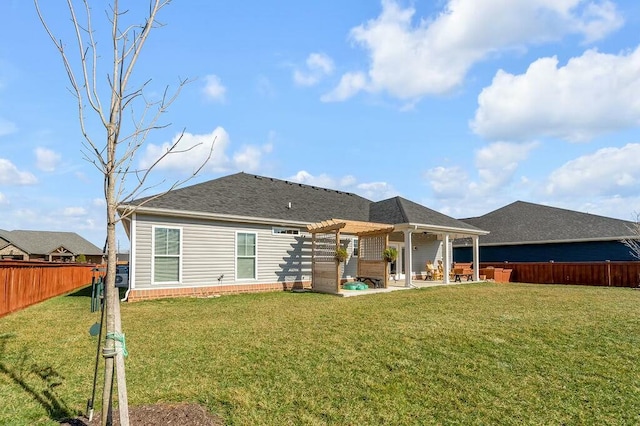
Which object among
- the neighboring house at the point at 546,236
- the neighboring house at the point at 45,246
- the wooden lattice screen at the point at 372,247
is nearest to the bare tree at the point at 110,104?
the wooden lattice screen at the point at 372,247

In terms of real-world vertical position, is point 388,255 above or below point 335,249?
below

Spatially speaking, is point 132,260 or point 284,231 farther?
point 284,231

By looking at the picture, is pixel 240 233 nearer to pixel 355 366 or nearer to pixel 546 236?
pixel 355 366

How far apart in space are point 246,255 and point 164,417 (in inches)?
408

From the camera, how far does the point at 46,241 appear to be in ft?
159

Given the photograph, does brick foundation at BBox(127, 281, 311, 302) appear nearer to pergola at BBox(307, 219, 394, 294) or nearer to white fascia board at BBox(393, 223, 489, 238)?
pergola at BBox(307, 219, 394, 294)

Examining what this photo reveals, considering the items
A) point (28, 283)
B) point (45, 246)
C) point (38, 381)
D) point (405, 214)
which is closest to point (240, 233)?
point (28, 283)

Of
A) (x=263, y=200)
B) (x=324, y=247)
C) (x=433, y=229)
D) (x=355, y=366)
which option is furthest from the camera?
(x=433, y=229)

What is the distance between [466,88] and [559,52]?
285cm

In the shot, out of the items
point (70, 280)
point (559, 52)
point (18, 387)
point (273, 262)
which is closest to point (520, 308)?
point (559, 52)

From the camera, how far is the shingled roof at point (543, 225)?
21.2 metres

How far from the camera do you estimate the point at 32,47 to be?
15.0ft

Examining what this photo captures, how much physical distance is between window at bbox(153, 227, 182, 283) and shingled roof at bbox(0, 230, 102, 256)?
44964 mm

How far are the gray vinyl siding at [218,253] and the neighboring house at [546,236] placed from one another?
1587cm
